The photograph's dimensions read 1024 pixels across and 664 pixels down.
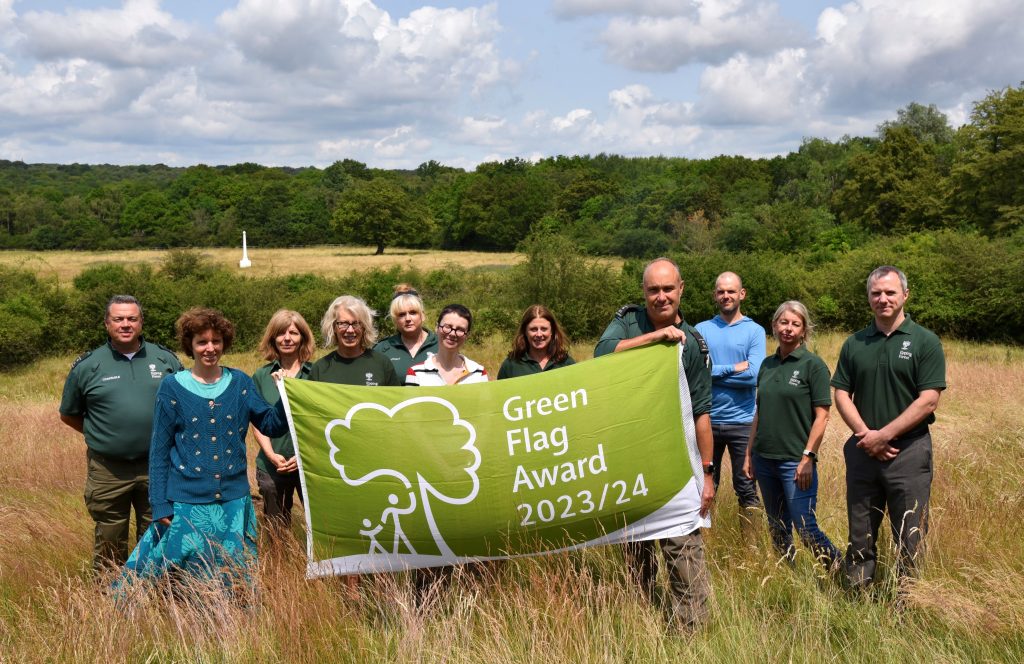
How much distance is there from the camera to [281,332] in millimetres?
5562

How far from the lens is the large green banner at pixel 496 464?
4.50 m

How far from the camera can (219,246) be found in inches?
3664

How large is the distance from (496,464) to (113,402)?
2634 millimetres

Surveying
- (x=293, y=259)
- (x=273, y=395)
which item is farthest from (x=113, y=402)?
(x=293, y=259)

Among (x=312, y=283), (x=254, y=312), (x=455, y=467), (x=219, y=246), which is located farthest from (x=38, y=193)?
(x=455, y=467)

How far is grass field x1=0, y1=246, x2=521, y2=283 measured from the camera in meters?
62.8

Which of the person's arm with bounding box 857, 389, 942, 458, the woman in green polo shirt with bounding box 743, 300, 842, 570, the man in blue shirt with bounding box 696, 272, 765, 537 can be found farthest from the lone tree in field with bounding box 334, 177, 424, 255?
the person's arm with bounding box 857, 389, 942, 458

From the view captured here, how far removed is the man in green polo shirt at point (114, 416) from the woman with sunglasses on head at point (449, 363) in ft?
5.54

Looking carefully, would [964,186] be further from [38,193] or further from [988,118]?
[38,193]

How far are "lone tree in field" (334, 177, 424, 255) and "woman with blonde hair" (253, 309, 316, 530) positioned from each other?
266 feet

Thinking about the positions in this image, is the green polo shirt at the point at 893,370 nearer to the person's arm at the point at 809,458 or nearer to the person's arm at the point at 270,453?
the person's arm at the point at 809,458

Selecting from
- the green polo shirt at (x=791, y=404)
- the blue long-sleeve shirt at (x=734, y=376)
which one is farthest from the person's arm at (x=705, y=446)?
the blue long-sleeve shirt at (x=734, y=376)

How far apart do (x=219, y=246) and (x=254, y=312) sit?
2395 inches

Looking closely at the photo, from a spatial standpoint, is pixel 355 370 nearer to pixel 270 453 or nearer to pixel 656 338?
pixel 270 453
